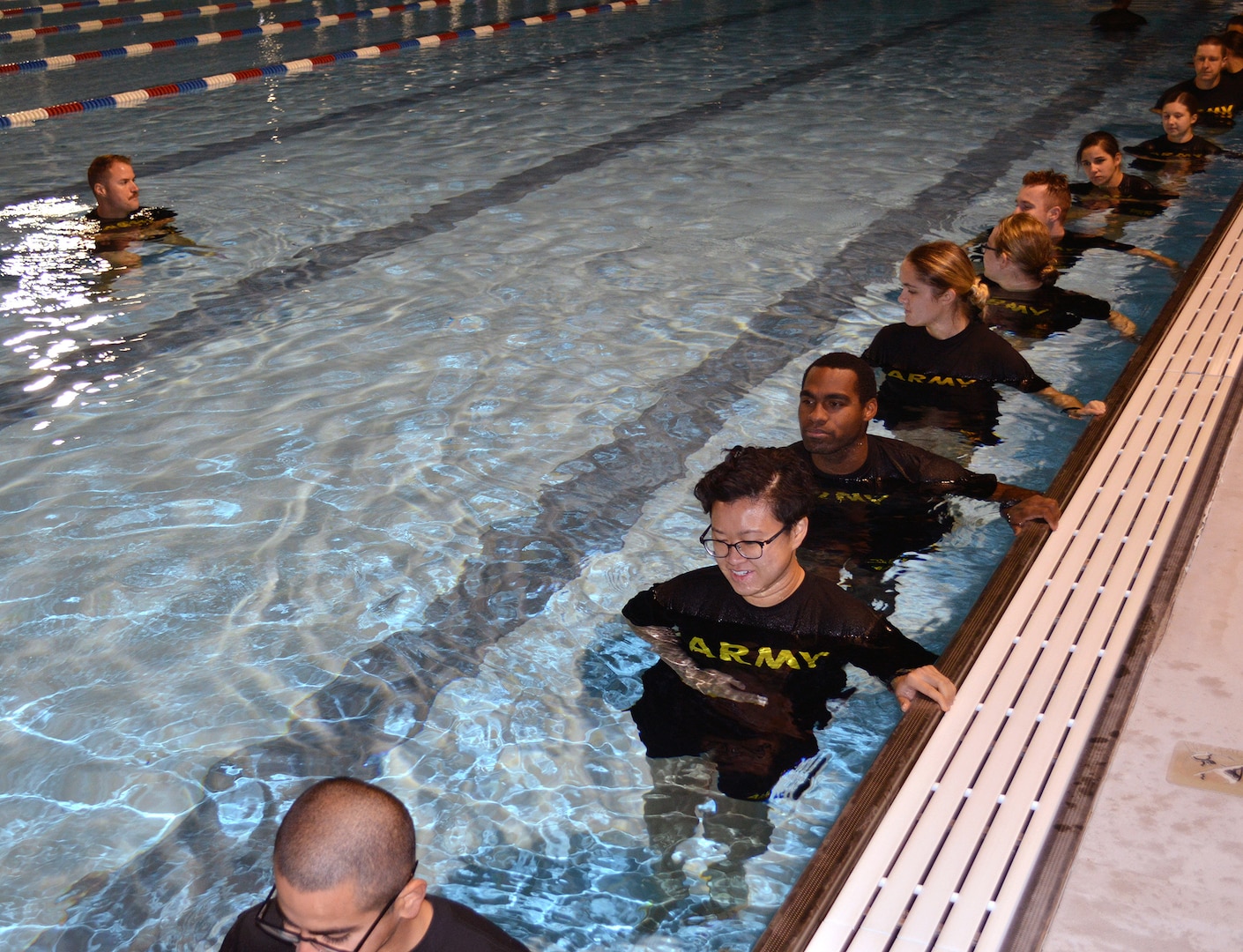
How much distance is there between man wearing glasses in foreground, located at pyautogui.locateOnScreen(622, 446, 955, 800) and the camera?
2.44 m

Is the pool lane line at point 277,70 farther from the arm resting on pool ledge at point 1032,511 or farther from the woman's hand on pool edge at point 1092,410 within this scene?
the arm resting on pool ledge at point 1032,511

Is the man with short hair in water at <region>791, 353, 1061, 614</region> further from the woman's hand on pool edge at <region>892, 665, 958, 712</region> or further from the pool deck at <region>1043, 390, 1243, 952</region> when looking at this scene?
the woman's hand on pool edge at <region>892, 665, 958, 712</region>

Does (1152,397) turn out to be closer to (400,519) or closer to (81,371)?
(400,519)

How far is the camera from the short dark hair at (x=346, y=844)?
162cm

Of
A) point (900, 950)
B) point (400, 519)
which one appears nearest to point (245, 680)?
point (400, 519)

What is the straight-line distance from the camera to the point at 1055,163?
773cm

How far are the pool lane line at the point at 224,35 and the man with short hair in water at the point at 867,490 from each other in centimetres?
1077

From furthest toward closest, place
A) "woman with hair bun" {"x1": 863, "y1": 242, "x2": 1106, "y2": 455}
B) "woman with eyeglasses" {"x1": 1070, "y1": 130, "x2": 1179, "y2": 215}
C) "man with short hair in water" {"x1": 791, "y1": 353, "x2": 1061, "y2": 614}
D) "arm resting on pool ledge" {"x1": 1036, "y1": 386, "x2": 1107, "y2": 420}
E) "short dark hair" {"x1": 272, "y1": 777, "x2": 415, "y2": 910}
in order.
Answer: "woman with eyeglasses" {"x1": 1070, "y1": 130, "x2": 1179, "y2": 215}
"woman with hair bun" {"x1": 863, "y1": 242, "x2": 1106, "y2": 455}
"arm resting on pool ledge" {"x1": 1036, "y1": 386, "x2": 1107, "y2": 420}
"man with short hair in water" {"x1": 791, "y1": 353, "x2": 1061, "y2": 614}
"short dark hair" {"x1": 272, "y1": 777, "x2": 415, "y2": 910}

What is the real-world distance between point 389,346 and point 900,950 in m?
3.74

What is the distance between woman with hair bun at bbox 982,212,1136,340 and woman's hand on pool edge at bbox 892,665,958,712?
107 inches

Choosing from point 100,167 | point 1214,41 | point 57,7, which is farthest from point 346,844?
point 57,7

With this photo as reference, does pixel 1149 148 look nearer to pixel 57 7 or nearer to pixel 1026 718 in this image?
pixel 1026 718

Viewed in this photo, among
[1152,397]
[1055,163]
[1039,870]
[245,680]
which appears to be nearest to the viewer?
[1039,870]

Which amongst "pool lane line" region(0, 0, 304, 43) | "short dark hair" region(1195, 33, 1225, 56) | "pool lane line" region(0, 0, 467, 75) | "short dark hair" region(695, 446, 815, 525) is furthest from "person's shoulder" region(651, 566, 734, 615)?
"pool lane line" region(0, 0, 304, 43)
